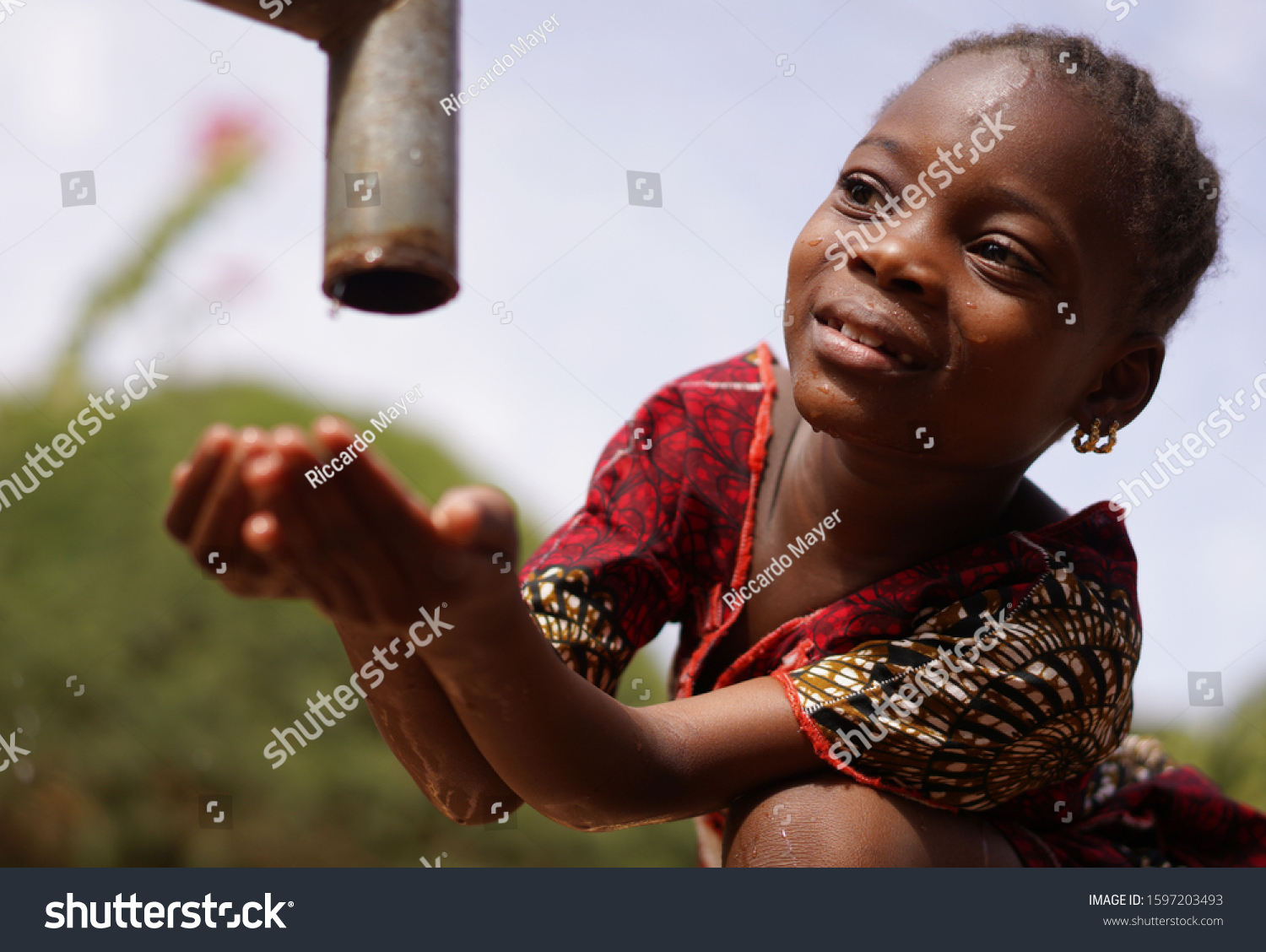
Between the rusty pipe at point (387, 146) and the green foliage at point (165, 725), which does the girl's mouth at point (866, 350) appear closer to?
→ the rusty pipe at point (387, 146)

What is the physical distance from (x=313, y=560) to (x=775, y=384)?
3.13 ft

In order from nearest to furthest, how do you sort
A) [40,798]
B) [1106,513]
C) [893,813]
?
[893,813] < [1106,513] < [40,798]

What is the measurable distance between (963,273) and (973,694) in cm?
45

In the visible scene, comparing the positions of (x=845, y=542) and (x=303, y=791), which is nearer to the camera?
(x=845, y=542)

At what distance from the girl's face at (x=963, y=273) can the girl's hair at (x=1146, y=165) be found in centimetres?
3

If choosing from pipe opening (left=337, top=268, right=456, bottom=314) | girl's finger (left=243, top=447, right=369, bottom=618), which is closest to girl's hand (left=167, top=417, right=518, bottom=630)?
girl's finger (left=243, top=447, right=369, bottom=618)

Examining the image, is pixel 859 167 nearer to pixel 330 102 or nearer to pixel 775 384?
pixel 775 384

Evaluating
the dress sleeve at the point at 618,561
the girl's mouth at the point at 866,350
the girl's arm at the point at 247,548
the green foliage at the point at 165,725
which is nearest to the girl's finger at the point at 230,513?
the girl's arm at the point at 247,548

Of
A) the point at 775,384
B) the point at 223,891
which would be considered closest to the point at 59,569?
the point at 223,891

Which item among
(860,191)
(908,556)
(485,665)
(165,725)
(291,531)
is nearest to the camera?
(291,531)

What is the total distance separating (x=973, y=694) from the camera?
1250 mm

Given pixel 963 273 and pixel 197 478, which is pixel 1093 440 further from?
pixel 197 478

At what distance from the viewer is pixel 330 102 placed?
881 mm
